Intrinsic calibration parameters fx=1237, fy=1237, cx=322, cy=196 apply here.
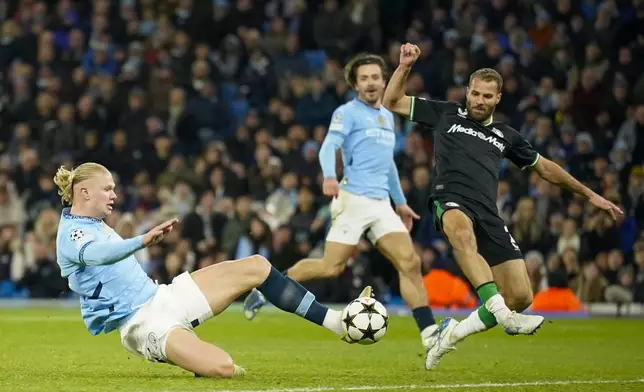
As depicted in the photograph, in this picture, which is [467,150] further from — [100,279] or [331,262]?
[100,279]

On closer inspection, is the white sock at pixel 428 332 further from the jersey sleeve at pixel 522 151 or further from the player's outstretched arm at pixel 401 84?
the player's outstretched arm at pixel 401 84

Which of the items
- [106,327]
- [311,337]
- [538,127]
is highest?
[538,127]

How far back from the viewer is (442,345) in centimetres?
864

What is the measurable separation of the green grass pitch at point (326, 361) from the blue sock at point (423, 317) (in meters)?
0.27

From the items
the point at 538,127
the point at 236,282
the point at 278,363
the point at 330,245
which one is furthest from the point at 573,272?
the point at 236,282

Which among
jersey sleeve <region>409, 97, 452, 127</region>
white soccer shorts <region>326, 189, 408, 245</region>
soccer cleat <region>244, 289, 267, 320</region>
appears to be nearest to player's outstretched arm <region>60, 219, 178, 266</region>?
jersey sleeve <region>409, 97, 452, 127</region>

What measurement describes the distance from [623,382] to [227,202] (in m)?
11.9

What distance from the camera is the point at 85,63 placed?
23.0m

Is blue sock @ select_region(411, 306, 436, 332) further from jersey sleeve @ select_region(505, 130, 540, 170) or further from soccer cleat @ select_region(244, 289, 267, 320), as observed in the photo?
soccer cleat @ select_region(244, 289, 267, 320)

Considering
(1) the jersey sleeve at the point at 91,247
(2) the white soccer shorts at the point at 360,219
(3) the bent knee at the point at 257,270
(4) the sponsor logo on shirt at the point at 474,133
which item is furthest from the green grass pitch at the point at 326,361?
(4) the sponsor logo on shirt at the point at 474,133

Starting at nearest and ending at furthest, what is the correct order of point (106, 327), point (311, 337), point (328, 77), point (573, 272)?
point (106, 327)
point (311, 337)
point (573, 272)
point (328, 77)

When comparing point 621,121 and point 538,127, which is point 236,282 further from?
point 621,121

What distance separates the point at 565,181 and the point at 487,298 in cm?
149

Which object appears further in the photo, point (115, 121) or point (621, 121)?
point (115, 121)
